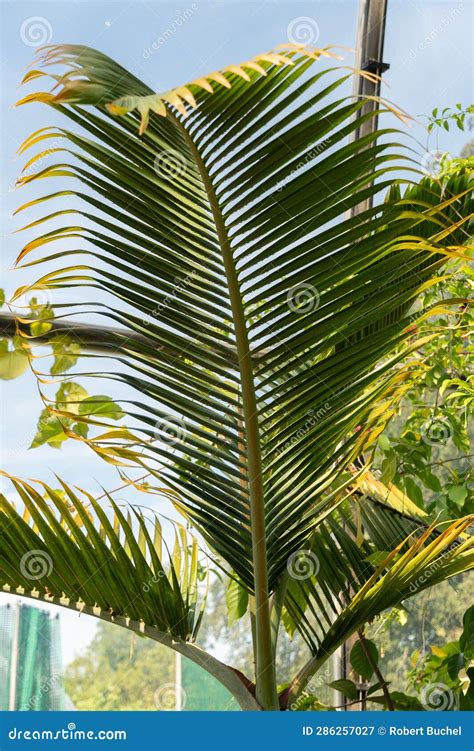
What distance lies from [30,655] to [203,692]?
1.01 m

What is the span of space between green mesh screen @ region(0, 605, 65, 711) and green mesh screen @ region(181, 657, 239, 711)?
73 cm

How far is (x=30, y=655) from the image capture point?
4227mm

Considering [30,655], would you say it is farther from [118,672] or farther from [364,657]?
[364,657]

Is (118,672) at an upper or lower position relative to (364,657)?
upper

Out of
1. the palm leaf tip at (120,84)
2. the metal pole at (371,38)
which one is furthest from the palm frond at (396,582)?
the metal pole at (371,38)

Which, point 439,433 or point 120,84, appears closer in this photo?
point 120,84

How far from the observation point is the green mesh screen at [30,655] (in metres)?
4.18

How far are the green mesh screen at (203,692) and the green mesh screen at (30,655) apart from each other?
28.9 inches

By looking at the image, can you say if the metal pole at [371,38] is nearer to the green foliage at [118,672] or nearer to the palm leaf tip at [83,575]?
the palm leaf tip at [83,575]

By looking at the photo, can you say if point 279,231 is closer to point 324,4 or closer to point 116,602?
point 116,602

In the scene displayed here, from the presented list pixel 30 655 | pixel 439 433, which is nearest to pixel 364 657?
pixel 439 433

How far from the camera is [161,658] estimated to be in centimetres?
531

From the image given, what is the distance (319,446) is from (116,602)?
0.40 meters
